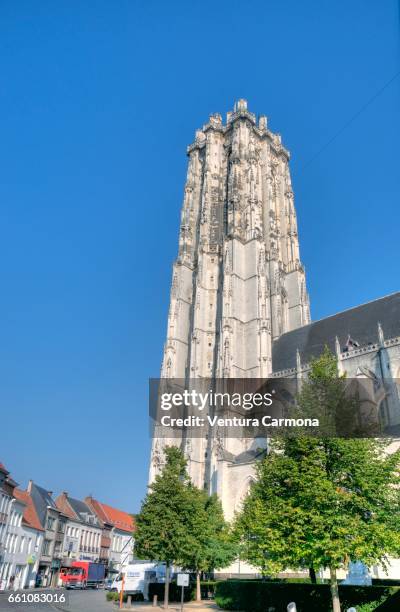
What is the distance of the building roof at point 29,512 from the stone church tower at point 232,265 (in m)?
11.4

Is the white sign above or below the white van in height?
above

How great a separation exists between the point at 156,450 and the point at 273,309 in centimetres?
1651

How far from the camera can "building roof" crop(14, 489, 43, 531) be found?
1476 inches

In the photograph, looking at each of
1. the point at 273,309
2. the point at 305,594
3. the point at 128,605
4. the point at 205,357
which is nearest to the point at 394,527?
the point at 305,594

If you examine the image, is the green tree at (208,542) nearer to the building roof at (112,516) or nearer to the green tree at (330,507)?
the green tree at (330,507)

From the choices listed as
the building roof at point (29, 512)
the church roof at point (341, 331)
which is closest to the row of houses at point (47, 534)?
the building roof at point (29, 512)

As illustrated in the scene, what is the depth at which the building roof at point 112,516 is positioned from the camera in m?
57.8

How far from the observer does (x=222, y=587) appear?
691 inches

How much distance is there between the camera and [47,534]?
134 ft

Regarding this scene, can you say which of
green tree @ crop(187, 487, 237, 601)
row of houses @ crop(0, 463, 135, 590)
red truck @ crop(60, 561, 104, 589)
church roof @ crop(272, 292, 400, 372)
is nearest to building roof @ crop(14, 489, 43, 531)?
row of houses @ crop(0, 463, 135, 590)

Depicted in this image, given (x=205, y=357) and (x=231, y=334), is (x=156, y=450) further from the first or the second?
(x=231, y=334)

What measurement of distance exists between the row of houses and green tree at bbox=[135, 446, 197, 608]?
1467mm

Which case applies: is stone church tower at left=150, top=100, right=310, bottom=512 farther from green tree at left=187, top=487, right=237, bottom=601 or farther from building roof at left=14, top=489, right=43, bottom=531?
building roof at left=14, top=489, right=43, bottom=531

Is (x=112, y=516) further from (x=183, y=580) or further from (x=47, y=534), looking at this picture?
(x=183, y=580)
